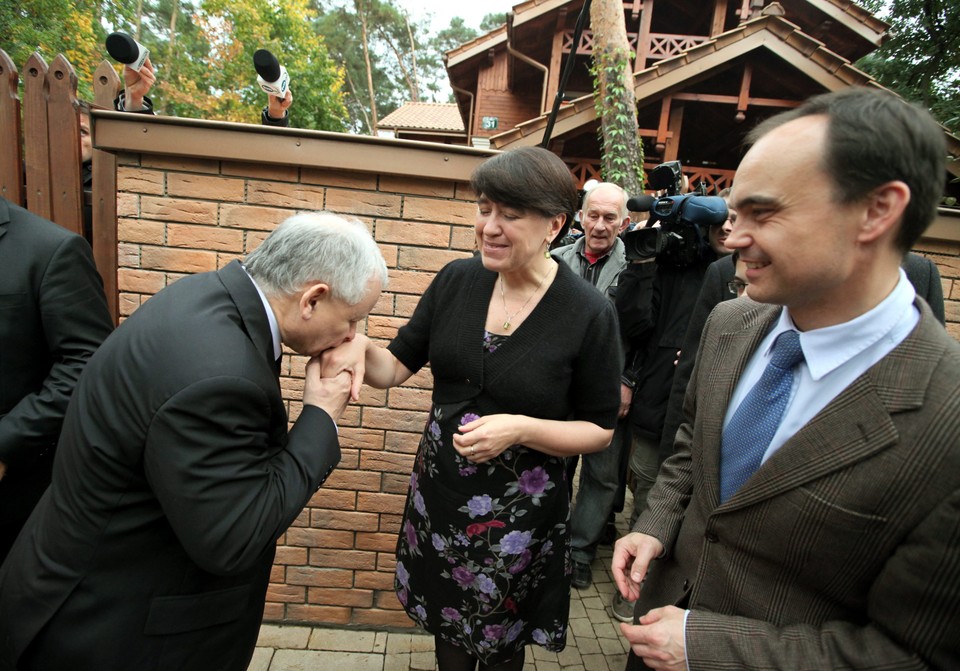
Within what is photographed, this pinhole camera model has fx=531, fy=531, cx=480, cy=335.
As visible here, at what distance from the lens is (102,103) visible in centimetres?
253

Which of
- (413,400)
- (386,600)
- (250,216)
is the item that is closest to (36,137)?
(250,216)

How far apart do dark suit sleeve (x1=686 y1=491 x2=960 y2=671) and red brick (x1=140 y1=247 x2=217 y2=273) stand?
235cm

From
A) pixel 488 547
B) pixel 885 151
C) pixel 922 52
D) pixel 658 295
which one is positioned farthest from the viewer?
pixel 922 52

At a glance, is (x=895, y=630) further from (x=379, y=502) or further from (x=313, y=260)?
(x=379, y=502)

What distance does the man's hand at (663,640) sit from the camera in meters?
1.15

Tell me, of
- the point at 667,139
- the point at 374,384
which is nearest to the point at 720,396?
the point at 374,384

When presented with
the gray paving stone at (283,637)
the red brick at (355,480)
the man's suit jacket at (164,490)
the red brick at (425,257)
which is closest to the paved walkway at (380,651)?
the gray paving stone at (283,637)

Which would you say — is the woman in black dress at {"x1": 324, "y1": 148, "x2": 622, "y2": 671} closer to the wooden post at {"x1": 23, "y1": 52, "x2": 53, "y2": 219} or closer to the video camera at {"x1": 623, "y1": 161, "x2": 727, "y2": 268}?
the video camera at {"x1": 623, "y1": 161, "x2": 727, "y2": 268}

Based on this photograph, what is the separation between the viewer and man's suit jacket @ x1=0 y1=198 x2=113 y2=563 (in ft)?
5.90

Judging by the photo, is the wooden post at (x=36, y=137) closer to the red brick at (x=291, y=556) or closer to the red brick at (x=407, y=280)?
the red brick at (x=407, y=280)

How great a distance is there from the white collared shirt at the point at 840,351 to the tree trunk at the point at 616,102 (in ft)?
17.8

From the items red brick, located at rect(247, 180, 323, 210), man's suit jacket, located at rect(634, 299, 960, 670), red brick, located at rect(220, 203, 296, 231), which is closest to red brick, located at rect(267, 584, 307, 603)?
red brick, located at rect(220, 203, 296, 231)

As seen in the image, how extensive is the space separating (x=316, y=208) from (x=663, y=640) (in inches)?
81.3

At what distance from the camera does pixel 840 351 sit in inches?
43.0
